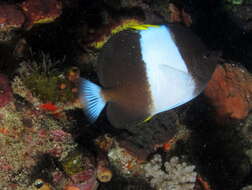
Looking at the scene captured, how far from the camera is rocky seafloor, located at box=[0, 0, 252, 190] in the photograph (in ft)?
11.2

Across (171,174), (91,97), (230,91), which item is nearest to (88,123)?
(171,174)

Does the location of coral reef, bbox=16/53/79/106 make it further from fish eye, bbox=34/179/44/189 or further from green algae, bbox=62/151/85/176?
fish eye, bbox=34/179/44/189

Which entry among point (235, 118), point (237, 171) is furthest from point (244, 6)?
point (237, 171)

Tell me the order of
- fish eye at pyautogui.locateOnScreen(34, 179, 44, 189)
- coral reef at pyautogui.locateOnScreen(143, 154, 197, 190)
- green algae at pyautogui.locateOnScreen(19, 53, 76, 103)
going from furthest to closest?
coral reef at pyautogui.locateOnScreen(143, 154, 197, 190)
green algae at pyautogui.locateOnScreen(19, 53, 76, 103)
fish eye at pyautogui.locateOnScreen(34, 179, 44, 189)

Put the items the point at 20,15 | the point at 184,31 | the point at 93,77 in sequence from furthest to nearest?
1. the point at 93,77
2. the point at 20,15
3. the point at 184,31

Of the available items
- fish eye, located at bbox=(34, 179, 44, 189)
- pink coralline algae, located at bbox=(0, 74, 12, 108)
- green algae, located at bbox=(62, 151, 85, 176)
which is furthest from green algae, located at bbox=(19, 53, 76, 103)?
fish eye, located at bbox=(34, 179, 44, 189)

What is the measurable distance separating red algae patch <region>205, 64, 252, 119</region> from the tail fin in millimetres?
3728

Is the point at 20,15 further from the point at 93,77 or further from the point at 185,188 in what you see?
the point at 185,188

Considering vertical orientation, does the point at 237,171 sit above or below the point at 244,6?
below

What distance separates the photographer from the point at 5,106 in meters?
3.25

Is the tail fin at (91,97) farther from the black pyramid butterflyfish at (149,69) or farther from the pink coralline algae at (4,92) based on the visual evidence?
the pink coralline algae at (4,92)

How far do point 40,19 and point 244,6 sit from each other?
772 cm

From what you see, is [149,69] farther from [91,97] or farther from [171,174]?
[171,174]

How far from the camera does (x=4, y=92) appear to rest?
10.4 ft
